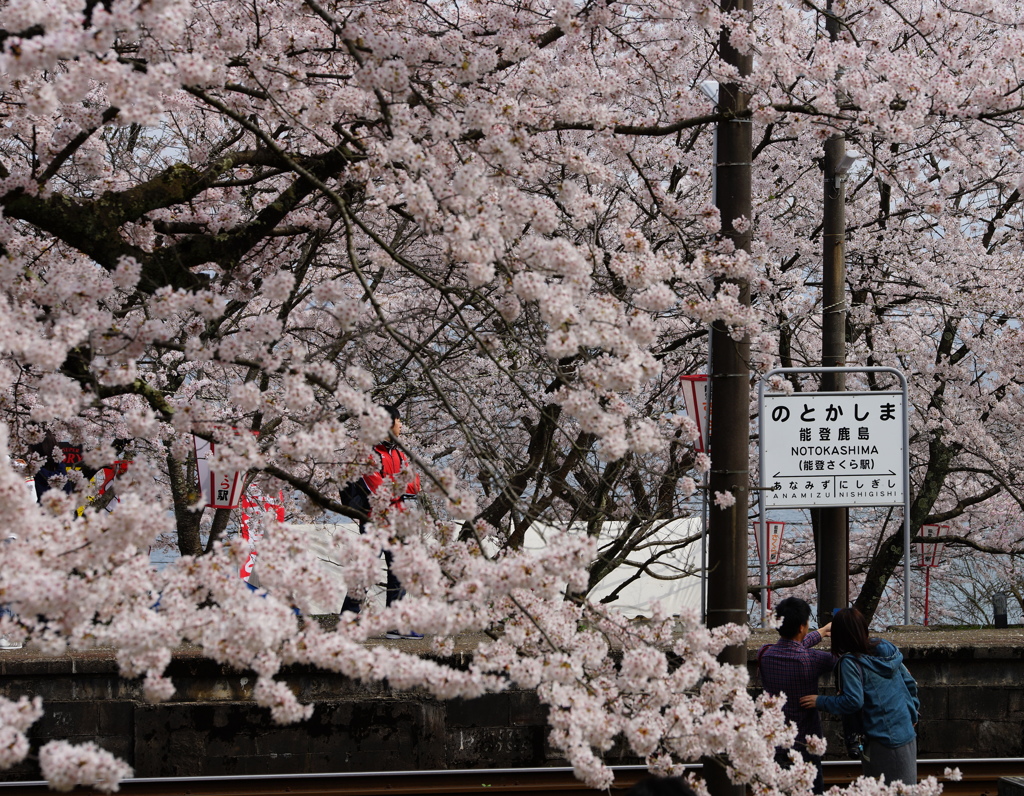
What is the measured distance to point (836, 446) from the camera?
26.1 feet

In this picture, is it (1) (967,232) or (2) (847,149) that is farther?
(1) (967,232)

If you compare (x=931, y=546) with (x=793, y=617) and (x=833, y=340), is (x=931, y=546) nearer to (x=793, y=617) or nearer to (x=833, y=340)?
(x=833, y=340)

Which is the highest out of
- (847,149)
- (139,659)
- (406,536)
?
(847,149)

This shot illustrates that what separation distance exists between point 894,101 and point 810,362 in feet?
24.8

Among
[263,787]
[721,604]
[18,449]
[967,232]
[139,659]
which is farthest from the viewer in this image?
[967,232]

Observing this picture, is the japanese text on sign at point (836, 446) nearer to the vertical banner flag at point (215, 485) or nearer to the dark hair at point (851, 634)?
the dark hair at point (851, 634)

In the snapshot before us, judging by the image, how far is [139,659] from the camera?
3279mm

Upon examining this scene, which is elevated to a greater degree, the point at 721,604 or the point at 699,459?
the point at 699,459

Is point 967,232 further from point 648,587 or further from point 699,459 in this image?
point 699,459

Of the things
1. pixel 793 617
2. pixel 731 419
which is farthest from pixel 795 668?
pixel 731 419

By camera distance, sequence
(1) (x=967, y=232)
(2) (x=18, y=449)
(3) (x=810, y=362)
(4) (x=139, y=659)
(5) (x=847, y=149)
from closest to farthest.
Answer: (4) (x=139, y=659)
(2) (x=18, y=449)
(5) (x=847, y=149)
(3) (x=810, y=362)
(1) (x=967, y=232)

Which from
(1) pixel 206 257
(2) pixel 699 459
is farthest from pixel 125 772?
(2) pixel 699 459

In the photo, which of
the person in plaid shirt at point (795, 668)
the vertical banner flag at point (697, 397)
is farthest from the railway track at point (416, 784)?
the vertical banner flag at point (697, 397)

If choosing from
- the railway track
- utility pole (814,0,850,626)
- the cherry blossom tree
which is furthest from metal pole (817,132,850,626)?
the railway track
